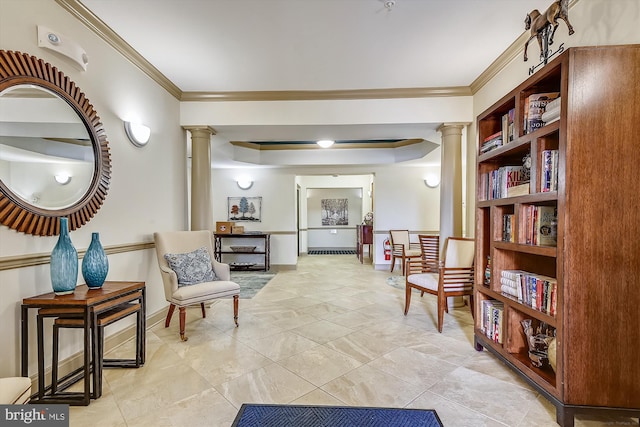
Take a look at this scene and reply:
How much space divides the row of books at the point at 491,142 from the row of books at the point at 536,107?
1.08ft

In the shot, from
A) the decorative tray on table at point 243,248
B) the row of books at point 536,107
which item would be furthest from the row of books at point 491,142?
the decorative tray on table at point 243,248

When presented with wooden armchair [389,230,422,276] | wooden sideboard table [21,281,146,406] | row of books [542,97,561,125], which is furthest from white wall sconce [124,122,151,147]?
wooden armchair [389,230,422,276]

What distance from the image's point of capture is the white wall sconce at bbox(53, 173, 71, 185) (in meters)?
1.98

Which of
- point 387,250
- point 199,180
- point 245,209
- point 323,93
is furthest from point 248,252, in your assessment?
point 323,93

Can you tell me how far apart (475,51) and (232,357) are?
342 centimetres

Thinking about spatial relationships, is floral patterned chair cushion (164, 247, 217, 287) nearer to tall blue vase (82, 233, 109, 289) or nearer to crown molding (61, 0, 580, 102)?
tall blue vase (82, 233, 109, 289)

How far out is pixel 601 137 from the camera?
4.88 feet

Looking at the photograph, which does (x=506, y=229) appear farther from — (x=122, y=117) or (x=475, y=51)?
(x=122, y=117)

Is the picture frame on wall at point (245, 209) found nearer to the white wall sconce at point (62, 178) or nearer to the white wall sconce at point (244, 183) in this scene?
the white wall sconce at point (244, 183)

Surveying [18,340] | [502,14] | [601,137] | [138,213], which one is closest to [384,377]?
[601,137]

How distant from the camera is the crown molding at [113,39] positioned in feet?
6.77

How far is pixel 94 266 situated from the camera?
6.40 feet

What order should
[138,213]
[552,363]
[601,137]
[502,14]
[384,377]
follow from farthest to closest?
[138,213] < [502,14] < [384,377] < [552,363] < [601,137]

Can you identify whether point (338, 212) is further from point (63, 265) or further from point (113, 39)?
point (63, 265)
